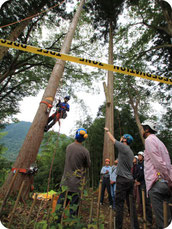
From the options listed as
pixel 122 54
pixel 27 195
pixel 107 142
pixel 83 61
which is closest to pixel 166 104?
pixel 122 54

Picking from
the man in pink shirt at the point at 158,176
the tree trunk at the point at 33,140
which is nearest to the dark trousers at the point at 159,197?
the man in pink shirt at the point at 158,176

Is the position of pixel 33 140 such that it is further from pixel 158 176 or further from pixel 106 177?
pixel 106 177

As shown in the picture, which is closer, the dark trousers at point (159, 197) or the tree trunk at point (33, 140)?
the dark trousers at point (159, 197)

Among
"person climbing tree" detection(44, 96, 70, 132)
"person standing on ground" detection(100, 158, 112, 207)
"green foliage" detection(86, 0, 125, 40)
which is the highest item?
"green foliage" detection(86, 0, 125, 40)

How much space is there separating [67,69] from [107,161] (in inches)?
296

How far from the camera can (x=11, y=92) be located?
10.2m

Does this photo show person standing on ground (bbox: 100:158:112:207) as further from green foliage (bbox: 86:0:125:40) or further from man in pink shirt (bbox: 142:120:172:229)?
green foliage (bbox: 86:0:125:40)

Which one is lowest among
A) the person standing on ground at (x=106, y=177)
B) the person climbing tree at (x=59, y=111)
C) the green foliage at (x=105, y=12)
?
the person standing on ground at (x=106, y=177)

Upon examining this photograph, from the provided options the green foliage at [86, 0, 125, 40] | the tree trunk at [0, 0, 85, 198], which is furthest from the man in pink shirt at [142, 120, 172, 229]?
the green foliage at [86, 0, 125, 40]

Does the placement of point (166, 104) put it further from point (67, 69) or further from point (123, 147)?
point (123, 147)

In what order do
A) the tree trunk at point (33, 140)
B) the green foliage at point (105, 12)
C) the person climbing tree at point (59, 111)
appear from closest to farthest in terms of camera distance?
1. the tree trunk at point (33, 140)
2. the person climbing tree at point (59, 111)
3. the green foliage at point (105, 12)

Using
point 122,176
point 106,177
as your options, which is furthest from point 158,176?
point 106,177

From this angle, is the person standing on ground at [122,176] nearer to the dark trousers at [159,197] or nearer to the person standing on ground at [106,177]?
the dark trousers at [159,197]

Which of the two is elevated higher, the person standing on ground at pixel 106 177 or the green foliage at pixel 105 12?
the green foliage at pixel 105 12
